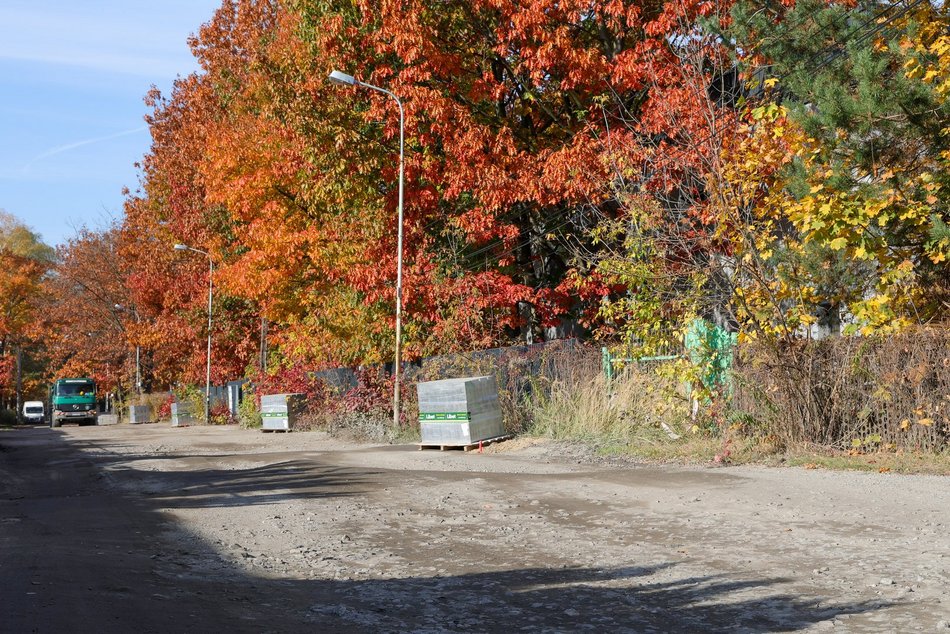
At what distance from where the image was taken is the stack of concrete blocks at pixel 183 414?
5047cm

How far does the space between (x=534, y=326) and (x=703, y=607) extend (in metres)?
20.4

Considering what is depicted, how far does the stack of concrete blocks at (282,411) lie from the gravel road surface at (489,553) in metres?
19.1

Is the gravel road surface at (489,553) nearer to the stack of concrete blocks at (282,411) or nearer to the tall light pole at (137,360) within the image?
the stack of concrete blocks at (282,411)

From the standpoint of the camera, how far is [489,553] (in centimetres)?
823

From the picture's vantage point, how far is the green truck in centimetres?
6481

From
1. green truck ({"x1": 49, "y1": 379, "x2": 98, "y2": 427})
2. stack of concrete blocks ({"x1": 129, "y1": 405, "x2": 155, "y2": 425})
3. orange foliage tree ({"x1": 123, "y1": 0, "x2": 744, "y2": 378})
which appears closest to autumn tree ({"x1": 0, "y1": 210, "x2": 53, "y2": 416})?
green truck ({"x1": 49, "y1": 379, "x2": 98, "y2": 427})

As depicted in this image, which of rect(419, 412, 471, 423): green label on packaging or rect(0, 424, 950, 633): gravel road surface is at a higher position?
rect(419, 412, 471, 423): green label on packaging

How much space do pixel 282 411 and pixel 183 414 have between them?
61.8ft

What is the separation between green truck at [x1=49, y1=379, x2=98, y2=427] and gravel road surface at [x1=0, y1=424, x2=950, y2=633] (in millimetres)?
54555

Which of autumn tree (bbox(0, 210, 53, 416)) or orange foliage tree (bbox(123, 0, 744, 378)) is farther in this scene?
autumn tree (bbox(0, 210, 53, 416))

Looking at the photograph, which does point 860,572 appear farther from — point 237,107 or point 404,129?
point 237,107

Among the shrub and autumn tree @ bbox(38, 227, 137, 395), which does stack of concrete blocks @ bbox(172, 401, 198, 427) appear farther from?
the shrub

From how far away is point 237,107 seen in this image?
1540 inches

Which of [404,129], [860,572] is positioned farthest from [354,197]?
[860,572]
